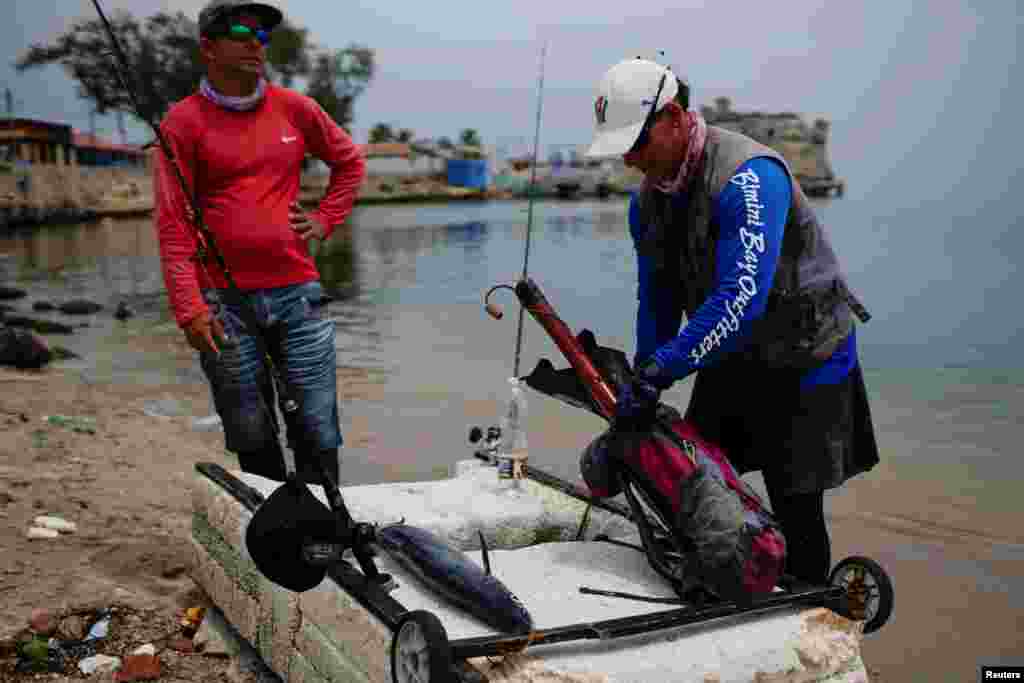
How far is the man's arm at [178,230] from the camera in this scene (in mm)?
3680

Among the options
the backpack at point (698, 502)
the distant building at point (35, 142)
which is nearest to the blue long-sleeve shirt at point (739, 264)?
the backpack at point (698, 502)

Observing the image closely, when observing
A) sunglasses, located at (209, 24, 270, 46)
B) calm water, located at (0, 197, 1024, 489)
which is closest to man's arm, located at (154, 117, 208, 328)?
sunglasses, located at (209, 24, 270, 46)

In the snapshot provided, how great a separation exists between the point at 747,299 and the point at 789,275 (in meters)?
0.31

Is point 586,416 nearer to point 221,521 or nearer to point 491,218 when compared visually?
point 221,521

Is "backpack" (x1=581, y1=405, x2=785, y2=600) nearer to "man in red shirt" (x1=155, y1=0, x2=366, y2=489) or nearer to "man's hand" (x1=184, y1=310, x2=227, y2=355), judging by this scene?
"man in red shirt" (x1=155, y1=0, x2=366, y2=489)

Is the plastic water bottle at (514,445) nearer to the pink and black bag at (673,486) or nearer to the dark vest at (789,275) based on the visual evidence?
the pink and black bag at (673,486)

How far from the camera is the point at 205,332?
368 centimetres

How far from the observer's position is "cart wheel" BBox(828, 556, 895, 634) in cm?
324

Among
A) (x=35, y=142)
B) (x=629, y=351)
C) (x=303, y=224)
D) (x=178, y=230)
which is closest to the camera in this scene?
(x=178, y=230)

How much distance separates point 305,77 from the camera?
80.7m

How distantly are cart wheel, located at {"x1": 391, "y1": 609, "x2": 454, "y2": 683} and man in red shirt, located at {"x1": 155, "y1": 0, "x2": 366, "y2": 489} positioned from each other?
1230mm

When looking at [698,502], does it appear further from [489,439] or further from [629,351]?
[629,351]

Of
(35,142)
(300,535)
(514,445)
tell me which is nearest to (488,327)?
(514,445)

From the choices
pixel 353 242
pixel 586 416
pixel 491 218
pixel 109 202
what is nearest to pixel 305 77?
pixel 491 218
